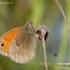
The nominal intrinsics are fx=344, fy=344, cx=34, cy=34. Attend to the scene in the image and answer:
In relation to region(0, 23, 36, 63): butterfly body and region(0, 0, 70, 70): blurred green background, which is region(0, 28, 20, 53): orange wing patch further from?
region(0, 0, 70, 70): blurred green background

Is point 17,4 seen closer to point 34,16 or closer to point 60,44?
point 34,16

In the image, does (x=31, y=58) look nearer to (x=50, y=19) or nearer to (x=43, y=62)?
(x=43, y=62)

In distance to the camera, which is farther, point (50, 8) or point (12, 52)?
point (50, 8)

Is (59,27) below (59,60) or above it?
above

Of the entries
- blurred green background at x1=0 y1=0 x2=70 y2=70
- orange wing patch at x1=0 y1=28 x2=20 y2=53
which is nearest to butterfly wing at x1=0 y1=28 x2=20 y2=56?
orange wing patch at x1=0 y1=28 x2=20 y2=53

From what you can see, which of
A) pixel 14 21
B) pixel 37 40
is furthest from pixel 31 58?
pixel 14 21
